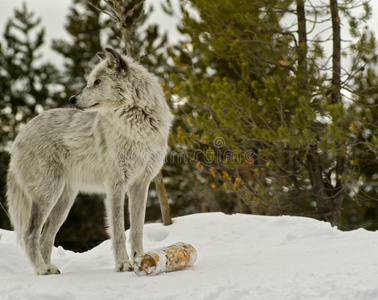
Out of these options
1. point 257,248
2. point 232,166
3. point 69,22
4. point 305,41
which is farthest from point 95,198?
point 257,248

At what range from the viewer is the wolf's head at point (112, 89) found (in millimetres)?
4410

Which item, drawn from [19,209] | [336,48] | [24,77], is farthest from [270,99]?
[24,77]

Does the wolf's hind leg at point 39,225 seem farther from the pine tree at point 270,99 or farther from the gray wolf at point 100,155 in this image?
the pine tree at point 270,99

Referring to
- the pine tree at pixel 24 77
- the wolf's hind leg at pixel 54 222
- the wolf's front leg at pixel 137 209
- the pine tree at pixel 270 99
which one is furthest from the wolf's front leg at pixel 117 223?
the pine tree at pixel 24 77

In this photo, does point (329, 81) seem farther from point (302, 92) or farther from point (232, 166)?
point (232, 166)

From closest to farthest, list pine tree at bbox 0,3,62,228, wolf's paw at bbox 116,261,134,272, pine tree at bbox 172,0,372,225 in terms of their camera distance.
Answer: wolf's paw at bbox 116,261,134,272
pine tree at bbox 172,0,372,225
pine tree at bbox 0,3,62,228

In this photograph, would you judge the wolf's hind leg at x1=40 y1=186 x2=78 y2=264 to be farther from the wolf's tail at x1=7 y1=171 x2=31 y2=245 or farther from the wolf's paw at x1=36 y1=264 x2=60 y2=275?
the wolf's paw at x1=36 y1=264 x2=60 y2=275

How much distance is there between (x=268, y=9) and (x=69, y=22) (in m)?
11.5

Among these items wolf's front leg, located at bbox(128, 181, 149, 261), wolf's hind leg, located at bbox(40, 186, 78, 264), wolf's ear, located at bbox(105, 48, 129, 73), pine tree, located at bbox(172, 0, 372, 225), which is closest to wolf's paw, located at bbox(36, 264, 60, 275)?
wolf's hind leg, located at bbox(40, 186, 78, 264)

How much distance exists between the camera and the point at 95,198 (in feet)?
53.1

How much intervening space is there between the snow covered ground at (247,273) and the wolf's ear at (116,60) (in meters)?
2.06

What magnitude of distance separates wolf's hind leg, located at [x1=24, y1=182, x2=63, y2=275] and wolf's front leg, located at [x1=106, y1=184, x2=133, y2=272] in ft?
2.15

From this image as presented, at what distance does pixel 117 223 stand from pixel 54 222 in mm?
1059

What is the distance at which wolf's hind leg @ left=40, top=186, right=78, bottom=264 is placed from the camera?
15.9 feet
